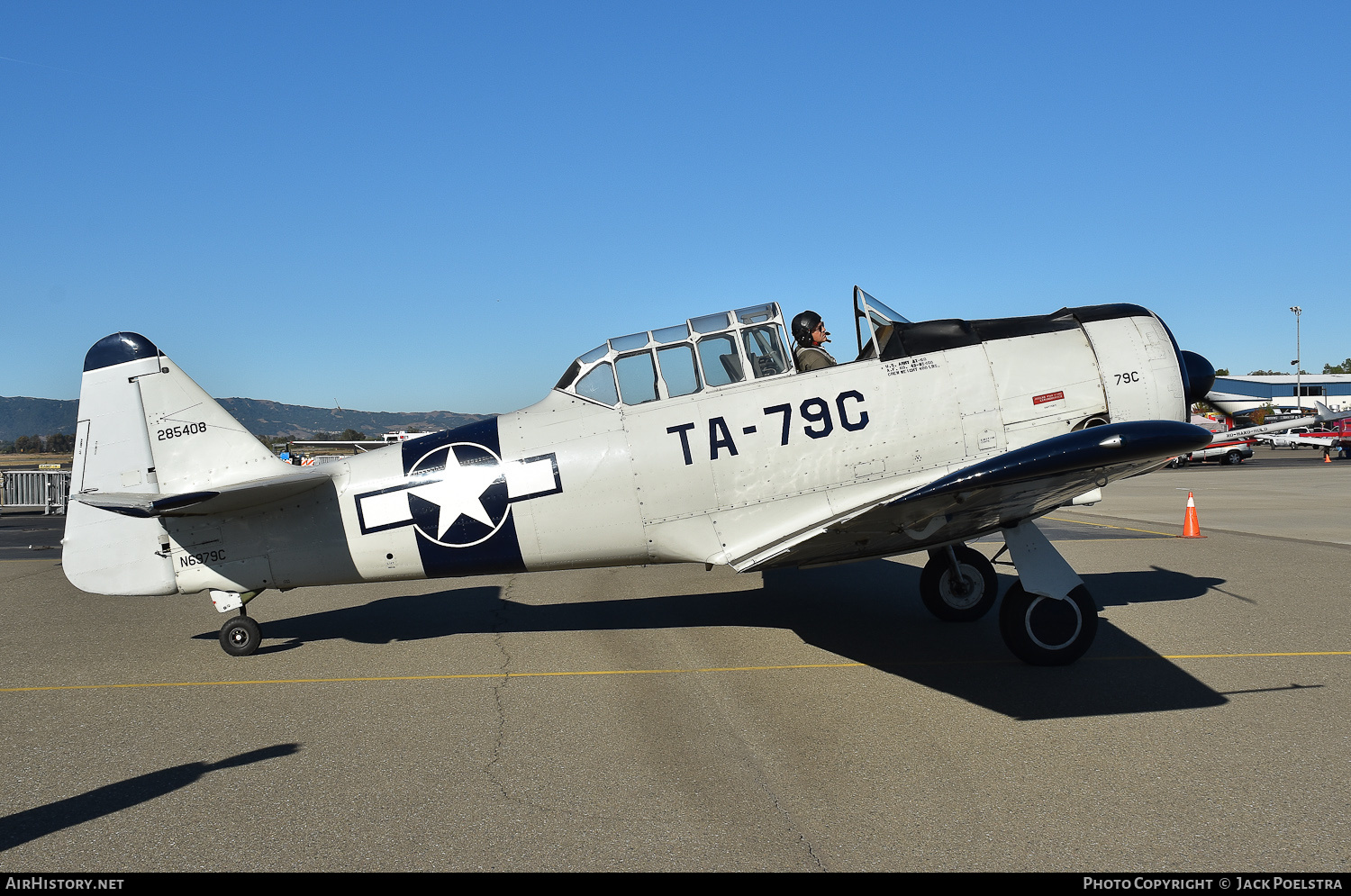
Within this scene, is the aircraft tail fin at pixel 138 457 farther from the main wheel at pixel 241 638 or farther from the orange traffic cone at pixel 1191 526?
the orange traffic cone at pixel 1191 526

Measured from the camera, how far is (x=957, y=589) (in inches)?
301

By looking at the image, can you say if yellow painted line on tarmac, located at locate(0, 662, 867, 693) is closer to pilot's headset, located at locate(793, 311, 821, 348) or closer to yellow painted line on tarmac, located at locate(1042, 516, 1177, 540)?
pilot's headset, located at locate(793, 311, 821, 348)

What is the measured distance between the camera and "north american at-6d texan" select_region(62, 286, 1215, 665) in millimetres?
6281

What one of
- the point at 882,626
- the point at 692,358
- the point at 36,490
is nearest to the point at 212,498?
the point at 692,358

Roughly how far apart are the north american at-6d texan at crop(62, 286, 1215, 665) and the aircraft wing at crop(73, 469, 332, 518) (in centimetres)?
2

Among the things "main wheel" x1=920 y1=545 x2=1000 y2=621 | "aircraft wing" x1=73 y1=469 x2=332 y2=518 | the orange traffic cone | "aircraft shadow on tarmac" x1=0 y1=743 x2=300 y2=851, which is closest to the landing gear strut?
"main wheel" x1=920 y1=545 x2=1000 y2=621

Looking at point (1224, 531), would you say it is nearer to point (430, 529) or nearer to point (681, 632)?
point (681, 632)

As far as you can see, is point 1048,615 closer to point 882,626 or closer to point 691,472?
point 882,626

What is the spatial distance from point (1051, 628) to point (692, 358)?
3.40 metres

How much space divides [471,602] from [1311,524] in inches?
581

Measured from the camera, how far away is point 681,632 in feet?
24.8

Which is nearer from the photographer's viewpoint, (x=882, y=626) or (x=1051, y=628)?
(x=1051, y=628)

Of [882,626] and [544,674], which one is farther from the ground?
[544,674]

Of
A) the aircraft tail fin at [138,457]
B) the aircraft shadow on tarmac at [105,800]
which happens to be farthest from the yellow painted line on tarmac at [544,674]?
the aircraft shadow on tarmac at [105,800]
